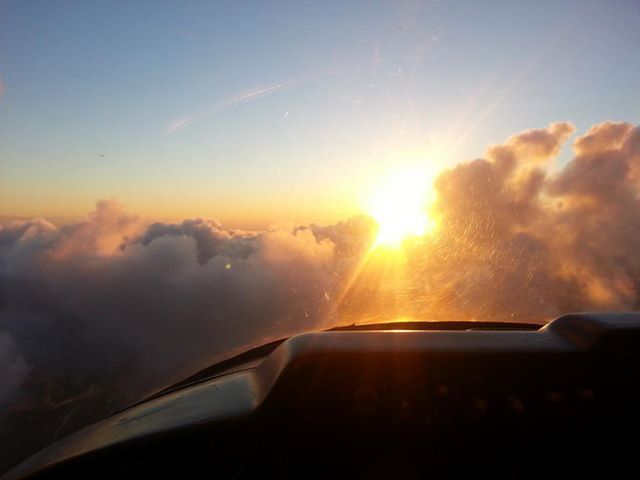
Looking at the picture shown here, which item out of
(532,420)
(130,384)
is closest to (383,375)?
(532,420)

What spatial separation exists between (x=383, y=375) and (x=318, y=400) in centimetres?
30

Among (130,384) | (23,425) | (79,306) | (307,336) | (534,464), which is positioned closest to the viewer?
(534,464)

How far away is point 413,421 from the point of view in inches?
70.8

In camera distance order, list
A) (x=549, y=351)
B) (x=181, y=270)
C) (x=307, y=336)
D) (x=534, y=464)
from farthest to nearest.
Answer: (x=181, y=270), (x=307, y=336), (x=549, y=351), (x=534, y=464)

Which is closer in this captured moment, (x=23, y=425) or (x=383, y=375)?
(x=383, y=375)

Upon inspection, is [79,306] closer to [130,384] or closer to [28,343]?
[28,343]

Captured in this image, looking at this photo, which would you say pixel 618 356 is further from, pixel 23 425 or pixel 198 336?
pixel 198 336

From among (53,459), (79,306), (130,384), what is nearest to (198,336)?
(130,384)

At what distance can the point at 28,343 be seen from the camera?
185250 mm

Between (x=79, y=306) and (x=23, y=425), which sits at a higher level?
(x=79, y=306)

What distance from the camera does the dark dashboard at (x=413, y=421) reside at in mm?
1743

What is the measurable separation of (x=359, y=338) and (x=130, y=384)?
151m

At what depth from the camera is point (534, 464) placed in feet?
5.75

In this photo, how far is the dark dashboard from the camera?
1743 millimetres
